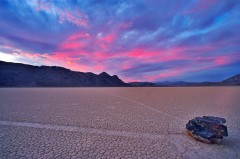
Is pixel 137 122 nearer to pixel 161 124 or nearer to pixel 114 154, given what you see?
pixel 161 124

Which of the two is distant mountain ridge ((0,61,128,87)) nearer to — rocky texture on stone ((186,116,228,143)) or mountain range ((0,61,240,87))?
mountain range ((0,61,240,87))

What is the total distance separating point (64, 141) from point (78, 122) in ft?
7.38

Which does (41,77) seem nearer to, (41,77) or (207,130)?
(41,77)

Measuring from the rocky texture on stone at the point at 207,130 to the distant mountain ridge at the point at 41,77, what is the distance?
66853mm

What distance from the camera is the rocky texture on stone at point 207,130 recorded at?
16.2 ft

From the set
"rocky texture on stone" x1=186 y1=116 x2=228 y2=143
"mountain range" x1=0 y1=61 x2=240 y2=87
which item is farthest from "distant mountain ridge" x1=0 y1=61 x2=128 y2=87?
"rocky texture on stone" x1=186 y1=116 x2=228 y2=143

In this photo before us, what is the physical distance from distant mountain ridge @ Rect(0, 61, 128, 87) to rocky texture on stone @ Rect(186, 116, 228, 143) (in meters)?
66.9

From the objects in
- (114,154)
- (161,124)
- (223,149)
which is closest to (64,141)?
(114,154)

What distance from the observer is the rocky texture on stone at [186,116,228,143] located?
494 cm

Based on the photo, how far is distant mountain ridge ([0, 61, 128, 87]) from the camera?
203 feet

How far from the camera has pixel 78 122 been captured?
23.9 feet

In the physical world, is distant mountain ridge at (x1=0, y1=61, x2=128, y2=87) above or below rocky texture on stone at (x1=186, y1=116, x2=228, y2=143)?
above

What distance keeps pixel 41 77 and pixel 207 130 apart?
78546 millimetres

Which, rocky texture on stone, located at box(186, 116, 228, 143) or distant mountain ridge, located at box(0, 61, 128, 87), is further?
distant mountain ridge, located at box(0, 61, 128, 87)
